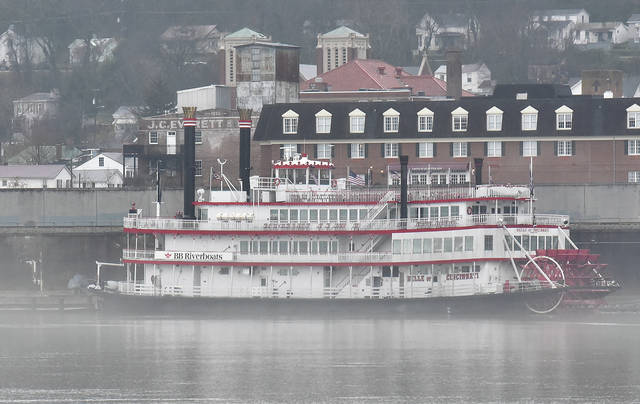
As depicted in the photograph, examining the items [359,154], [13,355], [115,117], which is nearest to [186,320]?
[13,355]

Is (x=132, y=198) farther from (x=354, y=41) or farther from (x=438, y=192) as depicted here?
(x=354, y=41)

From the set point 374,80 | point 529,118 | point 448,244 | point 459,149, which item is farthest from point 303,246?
point 374,80

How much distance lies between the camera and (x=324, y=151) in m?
102

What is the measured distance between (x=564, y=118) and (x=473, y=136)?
17.1 feet

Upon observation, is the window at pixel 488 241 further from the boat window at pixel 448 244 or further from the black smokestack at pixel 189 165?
the black smokestack at pixel 189 165

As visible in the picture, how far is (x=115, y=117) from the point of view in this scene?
15900 cm

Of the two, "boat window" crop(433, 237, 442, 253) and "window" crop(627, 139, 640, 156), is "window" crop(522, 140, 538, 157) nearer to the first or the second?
"window" crop(627, 139, 640, 156)

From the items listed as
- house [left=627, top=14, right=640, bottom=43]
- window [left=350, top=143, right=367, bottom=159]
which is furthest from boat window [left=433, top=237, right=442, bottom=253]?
house [left=627, top=14, right=640, bottom=43]

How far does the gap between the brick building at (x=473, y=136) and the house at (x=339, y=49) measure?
39.9 meters

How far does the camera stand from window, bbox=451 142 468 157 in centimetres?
9956

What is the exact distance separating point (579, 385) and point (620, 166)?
35.3 m

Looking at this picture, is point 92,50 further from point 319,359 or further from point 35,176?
point 319,359

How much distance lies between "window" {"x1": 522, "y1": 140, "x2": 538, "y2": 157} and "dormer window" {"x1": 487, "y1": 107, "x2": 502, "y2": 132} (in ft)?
5.61

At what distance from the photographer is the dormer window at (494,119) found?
99312mm
